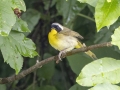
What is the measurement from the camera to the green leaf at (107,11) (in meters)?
1.21

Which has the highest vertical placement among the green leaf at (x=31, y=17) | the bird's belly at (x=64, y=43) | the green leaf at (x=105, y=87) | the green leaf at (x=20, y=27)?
the green leaf at (x=105, y=87)

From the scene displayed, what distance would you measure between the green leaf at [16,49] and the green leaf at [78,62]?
601 mm

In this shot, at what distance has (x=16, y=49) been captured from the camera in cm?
165

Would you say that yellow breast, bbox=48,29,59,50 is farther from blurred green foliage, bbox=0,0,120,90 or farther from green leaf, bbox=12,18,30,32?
green leaf, bbox=12,18,30,32

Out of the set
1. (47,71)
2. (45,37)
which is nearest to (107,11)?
(47,71)

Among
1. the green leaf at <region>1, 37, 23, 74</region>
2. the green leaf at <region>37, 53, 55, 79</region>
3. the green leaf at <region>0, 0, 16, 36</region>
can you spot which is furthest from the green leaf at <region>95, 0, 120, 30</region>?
the green leaf at <region>37, 53, 55, 79</region>

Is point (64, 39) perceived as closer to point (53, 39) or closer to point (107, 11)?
point (53, 39)

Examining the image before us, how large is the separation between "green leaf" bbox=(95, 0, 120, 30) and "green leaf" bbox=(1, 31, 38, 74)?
571mm

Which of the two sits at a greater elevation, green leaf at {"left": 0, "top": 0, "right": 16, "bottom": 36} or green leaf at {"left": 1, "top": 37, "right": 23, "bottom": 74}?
green leaf at {"left": 0, "top": 0, "right": 16, "bottom": 36}

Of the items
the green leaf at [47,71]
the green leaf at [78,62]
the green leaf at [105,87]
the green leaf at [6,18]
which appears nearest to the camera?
the green leaf at [105,87]

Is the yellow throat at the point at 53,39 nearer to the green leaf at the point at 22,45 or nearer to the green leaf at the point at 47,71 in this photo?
the green leaf at the point at 47,71

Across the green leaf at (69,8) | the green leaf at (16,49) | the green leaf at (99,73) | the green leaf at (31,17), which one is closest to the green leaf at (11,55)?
the green leaf at (16,49)

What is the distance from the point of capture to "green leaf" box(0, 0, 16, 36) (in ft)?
4.23

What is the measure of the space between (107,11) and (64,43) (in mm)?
1362
